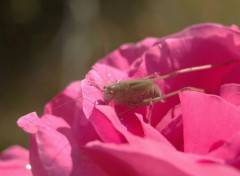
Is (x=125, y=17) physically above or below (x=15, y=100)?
above

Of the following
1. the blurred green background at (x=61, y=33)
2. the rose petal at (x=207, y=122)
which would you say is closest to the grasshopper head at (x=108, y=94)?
the rose petal at (x=207, y=122)

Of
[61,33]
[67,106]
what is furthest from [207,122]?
[61,33]

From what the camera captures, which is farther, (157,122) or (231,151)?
(157,122)

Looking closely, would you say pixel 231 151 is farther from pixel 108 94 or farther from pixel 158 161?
pixel 108 94

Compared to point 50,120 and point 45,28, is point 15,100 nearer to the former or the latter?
Result: point 45,28

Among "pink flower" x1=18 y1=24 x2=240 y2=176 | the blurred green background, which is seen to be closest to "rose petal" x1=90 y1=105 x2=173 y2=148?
"pink flower" x1=18 y1=24 x2=240 y2=176

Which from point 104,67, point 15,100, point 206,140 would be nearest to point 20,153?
point 104,67
